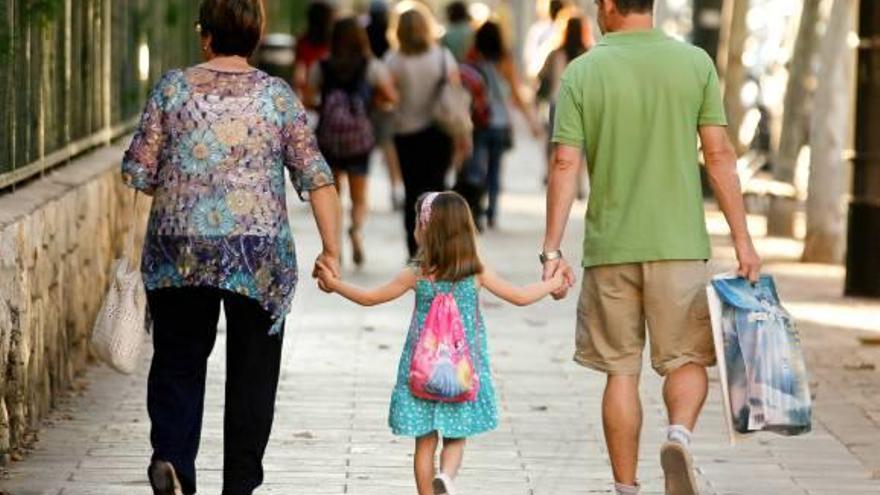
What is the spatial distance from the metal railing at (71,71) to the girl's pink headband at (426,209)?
2.70 meters

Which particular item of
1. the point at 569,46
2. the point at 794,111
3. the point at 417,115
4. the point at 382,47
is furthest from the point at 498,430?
the point at 382,47

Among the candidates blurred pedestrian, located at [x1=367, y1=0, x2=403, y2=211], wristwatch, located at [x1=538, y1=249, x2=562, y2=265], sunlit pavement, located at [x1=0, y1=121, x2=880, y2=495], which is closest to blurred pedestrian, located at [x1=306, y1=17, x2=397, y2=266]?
sunlit pavement, located at [x1=0, y1=121, x2=880, y2=495]

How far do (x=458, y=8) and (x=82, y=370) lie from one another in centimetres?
1406

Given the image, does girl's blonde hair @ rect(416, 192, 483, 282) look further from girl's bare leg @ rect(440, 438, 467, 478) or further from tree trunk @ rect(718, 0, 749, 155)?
tree trunk @ rect(718, 0, 749, 155)

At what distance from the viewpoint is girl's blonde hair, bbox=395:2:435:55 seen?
730 inches

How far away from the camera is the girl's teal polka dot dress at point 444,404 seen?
28.6ft

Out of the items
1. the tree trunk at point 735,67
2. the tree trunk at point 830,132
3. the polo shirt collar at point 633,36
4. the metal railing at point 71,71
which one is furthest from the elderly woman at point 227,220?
the tree trunk at point 735,67

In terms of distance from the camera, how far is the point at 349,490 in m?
9.63

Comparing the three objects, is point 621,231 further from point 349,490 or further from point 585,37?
point 585,37

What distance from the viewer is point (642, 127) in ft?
29.3

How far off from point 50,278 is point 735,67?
1429 cm

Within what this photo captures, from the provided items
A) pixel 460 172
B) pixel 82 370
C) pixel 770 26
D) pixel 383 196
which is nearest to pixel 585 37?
pixel 460 172

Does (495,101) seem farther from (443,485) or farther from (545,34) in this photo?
(443,485)

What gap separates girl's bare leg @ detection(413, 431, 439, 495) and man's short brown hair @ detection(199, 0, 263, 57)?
4.49ft
